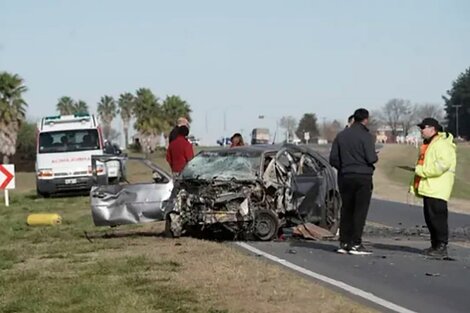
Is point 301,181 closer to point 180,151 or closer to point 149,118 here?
point 180,151

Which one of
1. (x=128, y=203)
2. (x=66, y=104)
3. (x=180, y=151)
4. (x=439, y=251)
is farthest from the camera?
(x=66, y=104)

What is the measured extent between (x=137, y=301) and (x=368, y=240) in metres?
7.25

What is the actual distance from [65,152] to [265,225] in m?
18.1

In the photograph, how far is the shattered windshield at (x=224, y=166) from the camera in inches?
557

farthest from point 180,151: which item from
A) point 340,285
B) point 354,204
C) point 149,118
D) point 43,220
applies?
point 149,118

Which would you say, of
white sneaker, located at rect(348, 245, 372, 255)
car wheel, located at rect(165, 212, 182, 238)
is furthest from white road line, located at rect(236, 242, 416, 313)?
car wheel, located at rect(165, 212, 182, 238)

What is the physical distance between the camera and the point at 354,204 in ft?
40.7

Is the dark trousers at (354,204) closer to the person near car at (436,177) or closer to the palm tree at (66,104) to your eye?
the person near car at (436,177)

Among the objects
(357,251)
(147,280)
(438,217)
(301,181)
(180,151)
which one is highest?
(180,151)

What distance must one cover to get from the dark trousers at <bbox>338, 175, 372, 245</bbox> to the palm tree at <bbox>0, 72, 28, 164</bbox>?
2548 inches

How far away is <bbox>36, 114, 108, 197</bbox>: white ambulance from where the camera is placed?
30.7 meters

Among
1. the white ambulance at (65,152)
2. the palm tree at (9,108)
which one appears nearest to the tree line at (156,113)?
the palm tree at (9,108)

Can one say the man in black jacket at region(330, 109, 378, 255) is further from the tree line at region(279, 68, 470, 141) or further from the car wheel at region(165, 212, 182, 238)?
the tree line at region(279, 68, 470, 141)

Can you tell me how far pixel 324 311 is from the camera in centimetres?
793
